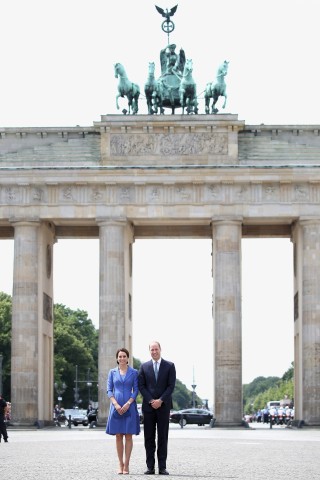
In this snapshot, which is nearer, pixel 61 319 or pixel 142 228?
pixel 142 228

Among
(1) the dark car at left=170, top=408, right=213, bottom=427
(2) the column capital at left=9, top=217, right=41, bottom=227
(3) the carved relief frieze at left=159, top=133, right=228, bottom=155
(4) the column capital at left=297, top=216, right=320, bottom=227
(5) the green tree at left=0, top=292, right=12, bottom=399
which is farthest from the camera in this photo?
(5) the green tree at left=0, top=292, right=12, bottom=399

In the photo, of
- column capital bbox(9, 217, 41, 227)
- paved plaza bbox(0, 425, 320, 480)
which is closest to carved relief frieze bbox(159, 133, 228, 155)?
column capital bbox(9, 217, 41, 227)

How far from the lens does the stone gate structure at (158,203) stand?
6756 centimetres

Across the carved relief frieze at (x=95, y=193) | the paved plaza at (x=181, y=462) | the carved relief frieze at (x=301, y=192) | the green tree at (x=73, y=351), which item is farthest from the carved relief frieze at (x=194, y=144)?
the green tree at (x=73, y=351)

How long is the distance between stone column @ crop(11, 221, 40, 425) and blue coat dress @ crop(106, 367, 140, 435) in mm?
44523

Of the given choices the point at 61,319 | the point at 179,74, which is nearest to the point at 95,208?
the point at 179,74

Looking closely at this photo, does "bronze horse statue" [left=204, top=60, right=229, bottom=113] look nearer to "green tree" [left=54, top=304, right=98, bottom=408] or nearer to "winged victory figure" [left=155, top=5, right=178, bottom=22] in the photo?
"winged victory figure" [left=155, top=5, right=178, bottom=22]

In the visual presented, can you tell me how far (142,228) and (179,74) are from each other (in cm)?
→ 932

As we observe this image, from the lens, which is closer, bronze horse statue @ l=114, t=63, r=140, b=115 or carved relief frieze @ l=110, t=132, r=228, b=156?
carved relief frieze @ l=110, t=132, r=228, b=156

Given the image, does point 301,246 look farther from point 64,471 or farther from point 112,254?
point 64,471

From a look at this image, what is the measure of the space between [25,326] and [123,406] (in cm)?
4556

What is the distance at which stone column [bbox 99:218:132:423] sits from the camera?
67.9 metres

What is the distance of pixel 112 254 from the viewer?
68375 millimetres

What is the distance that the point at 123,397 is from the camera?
2323cm
